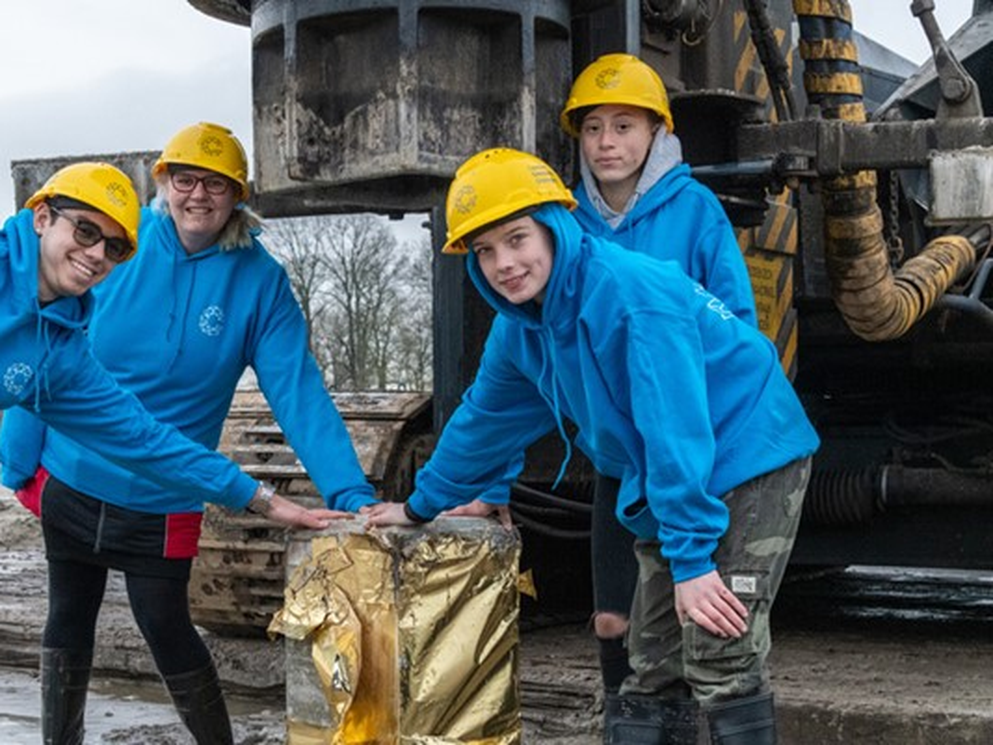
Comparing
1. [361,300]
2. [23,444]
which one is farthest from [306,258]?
[23,444]

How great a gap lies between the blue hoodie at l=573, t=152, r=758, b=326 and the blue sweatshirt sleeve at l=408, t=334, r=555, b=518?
416 millimetres

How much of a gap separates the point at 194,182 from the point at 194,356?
0.43 m

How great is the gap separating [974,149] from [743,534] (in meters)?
1.84

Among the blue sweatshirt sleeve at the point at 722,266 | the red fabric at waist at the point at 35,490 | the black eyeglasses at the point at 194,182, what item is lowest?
the red fabric at waist at the point at 35,490

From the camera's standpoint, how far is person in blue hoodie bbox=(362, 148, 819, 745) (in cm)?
368

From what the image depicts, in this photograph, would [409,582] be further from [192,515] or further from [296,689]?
[192,515]

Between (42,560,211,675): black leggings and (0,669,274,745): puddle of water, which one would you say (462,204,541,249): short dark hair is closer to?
(42,560,211,675): black leggings

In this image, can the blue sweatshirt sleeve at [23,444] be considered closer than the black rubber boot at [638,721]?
No

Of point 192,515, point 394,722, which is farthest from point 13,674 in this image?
point 394,722

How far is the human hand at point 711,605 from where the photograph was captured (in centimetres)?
373

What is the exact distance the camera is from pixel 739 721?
385 centimetres

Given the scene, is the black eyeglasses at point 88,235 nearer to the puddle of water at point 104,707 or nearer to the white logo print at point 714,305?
the white logo print at point 714,305

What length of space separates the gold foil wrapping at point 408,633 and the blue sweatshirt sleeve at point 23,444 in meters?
0.83

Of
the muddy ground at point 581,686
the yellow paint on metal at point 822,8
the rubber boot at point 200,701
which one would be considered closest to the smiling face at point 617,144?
the yellow paint on metal at point 822,8
